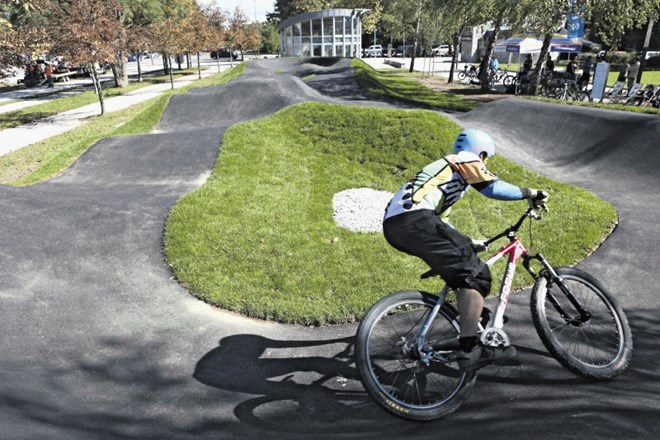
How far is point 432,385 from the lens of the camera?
4.01m

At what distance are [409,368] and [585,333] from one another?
1.98 meters

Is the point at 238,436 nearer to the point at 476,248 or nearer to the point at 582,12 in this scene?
the point at 476,248

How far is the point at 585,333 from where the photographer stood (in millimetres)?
4613

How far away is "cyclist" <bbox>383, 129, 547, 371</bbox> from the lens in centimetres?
355

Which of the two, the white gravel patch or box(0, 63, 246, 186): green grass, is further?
box(0, 63, 246, 186): green grass

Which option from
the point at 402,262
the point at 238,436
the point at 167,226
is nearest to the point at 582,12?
the point at 402,262

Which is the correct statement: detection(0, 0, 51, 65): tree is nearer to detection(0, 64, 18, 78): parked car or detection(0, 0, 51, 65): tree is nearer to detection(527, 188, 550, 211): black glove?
detection(0, 64, 18, 78): parked car

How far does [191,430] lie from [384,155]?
334 inches

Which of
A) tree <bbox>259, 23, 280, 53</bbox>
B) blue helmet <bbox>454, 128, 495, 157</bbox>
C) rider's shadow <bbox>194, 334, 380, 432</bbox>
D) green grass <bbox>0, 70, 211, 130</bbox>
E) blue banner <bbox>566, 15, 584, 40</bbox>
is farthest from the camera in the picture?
tree <bbox>259, 23, 280, 53</bbox>

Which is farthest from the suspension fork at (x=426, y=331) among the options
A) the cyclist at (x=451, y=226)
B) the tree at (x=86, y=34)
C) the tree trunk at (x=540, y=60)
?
the tree at (x=86, y=34)

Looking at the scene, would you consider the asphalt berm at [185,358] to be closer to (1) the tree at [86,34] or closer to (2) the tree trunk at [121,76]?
(1) the tree at [86,34]

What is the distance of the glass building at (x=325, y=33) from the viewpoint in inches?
1857

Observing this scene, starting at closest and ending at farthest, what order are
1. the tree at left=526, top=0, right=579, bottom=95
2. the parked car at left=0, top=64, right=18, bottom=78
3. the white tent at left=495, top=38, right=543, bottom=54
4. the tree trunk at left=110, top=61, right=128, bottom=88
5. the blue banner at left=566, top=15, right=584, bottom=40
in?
the parked car at left=0, top=64, right=18, bottom=78, the tree at left=526, top=0, right=579, bottom=95, the blue banner at left=566, top=15, right=584, bottom=40, the white tent at left=495, top=38, right=543, bottom=54, the tree trunk at left=110, top=61, right=128, bottom=88

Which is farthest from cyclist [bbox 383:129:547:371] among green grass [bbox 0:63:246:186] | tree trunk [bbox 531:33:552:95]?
tree trunk [bbox 531:33:552:95]
